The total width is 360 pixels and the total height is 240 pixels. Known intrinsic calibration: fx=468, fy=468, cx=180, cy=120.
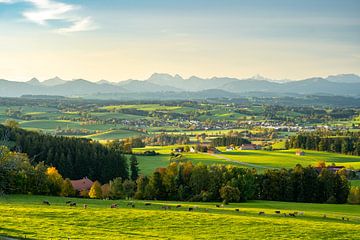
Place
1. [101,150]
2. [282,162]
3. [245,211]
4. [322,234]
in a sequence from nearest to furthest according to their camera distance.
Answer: [322,234] → [245,211] → [101,150] → [282,162]

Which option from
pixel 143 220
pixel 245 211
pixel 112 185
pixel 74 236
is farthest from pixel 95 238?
pixel 112 185

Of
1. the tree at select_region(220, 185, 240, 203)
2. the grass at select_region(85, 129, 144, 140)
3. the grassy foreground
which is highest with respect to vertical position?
the grassy foreground

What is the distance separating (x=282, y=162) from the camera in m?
107

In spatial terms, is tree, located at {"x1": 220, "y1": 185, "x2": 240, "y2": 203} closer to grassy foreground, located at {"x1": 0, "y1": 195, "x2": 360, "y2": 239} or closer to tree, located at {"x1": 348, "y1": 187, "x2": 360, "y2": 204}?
tree, located at {"x1": 348, "y1": 187, "x2": 360, "y2": 204}

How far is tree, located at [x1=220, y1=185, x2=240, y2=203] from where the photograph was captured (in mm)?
61031

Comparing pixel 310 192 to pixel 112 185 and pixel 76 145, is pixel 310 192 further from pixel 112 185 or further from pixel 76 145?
pixel 76 145

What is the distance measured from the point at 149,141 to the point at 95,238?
132 metres

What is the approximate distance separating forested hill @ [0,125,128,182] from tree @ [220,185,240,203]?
3270 centimetres

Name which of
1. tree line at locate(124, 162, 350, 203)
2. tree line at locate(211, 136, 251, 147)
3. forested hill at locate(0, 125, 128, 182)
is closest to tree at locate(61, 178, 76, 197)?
tree line at locate(124, 162, 350, 203)

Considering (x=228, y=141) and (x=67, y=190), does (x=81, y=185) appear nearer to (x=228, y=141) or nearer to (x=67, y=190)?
(x=67, y=190)

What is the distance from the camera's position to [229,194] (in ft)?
201

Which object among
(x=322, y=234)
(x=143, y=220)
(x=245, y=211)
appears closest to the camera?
(x=322, y=234)

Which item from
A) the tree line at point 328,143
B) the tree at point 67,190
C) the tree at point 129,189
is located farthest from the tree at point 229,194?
the tree line at point 328,143

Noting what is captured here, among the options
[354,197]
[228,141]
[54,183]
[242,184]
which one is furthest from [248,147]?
[54,183]
